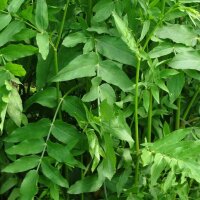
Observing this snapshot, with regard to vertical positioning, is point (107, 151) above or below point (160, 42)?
below

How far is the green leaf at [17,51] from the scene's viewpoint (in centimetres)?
112

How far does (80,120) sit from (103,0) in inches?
12.8

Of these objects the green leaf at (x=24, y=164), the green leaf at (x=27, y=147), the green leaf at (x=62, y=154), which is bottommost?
the green leaf at (x=24, y=164)

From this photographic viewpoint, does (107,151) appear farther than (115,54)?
No

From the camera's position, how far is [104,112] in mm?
1067

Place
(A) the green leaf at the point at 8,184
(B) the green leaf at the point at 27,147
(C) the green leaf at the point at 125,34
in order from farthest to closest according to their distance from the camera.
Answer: (A) the green leaf at the point at 8,184 < (B) the green leaf at the point at 27,147 < (C) the green leaf at the point at 125,34

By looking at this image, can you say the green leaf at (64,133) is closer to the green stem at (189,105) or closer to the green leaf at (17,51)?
the green leaf at (17,51)

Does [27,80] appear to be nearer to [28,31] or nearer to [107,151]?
[28,31]

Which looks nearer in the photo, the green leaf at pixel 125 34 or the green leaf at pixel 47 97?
the green leaf at pixel 125 34

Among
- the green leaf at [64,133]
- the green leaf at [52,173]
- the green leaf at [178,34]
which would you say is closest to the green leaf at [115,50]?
the green leaf at [178,34]

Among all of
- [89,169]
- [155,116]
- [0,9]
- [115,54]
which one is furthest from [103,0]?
[89,169]

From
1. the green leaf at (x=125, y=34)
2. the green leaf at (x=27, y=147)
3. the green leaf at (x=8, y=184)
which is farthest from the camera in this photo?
the green leaf at (x=8, y=184)

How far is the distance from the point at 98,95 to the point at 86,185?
262 millimetres

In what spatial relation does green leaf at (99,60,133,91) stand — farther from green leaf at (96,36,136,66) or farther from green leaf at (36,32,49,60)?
green leaf at (36,32,49,60)
